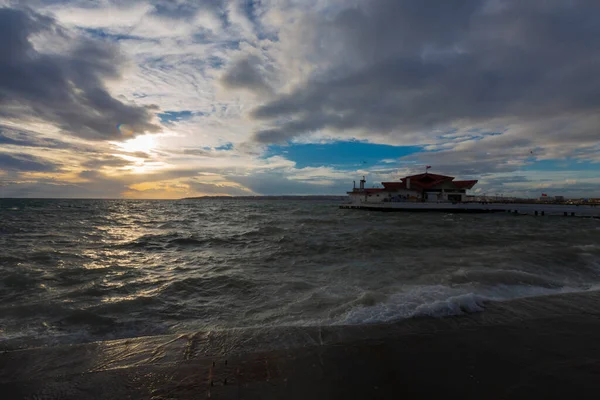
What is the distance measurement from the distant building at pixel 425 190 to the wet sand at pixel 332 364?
48750 mm

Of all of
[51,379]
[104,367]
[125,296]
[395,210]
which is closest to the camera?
[51,379]

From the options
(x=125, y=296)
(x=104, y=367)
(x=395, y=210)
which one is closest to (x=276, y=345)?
(x=104, y=367)

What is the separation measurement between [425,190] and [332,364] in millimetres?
54340

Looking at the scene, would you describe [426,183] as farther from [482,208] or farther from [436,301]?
[436,301]

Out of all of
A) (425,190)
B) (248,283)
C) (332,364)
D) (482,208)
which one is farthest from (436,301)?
(425,190)

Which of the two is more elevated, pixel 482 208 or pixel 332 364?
pixel 482 208

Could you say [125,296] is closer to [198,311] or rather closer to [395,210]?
[198,311]

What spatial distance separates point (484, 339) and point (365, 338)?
1.61 meters

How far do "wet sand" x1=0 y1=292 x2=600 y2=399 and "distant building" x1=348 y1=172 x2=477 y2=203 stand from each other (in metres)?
48.7

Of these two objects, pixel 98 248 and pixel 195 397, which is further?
pixel 98 248

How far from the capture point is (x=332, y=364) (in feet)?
11.3

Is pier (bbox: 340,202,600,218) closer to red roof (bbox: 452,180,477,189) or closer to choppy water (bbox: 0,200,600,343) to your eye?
red roof (bbox: 452,180,477,189)

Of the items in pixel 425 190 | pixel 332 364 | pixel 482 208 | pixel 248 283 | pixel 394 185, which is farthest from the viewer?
pixel 394 185

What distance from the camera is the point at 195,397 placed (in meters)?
2.88
